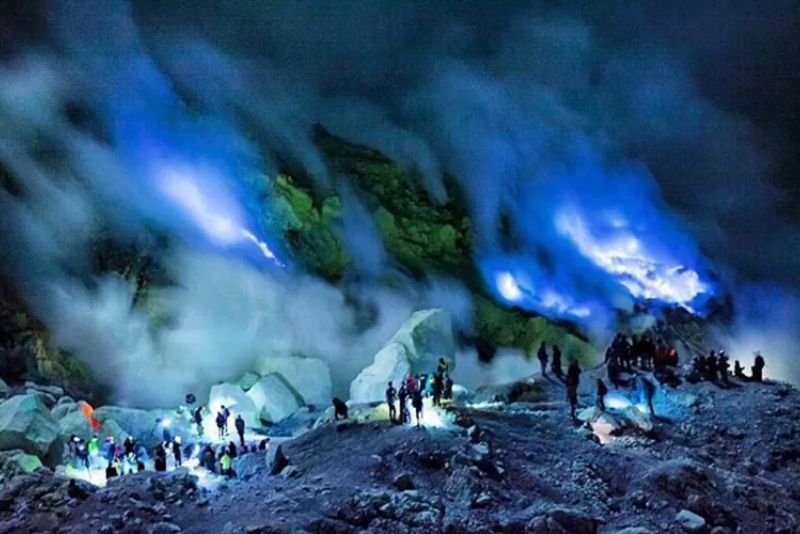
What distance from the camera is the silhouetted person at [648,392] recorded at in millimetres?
26400

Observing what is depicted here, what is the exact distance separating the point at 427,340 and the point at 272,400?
1064 centimetres

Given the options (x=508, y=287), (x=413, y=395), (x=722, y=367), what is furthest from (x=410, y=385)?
(x=508, y=287)

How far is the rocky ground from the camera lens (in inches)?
671

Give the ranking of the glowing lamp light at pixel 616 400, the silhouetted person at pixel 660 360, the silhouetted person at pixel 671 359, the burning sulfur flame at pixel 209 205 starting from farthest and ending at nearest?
the burning sulfur flame at pixel 209 205, the silhouetted person at pixel 671 359, the silhouetted person at pixel 660 360, the glowing lamp light at pixel 616 400

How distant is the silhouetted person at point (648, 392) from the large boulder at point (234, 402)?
800 inches

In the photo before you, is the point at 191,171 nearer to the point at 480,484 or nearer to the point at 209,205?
the point at 209,205

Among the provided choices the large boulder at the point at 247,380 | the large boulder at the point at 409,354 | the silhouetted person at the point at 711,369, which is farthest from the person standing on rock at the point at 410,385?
the large boulder at the point at 247,380

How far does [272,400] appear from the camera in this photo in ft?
134

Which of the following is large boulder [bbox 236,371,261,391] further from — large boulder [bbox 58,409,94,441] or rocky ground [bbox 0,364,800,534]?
rocky ground [bbox 0,364,800,534]

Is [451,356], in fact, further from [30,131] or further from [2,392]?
[30,131]

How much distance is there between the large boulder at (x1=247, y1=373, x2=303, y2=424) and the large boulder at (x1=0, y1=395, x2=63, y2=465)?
43.5 feet

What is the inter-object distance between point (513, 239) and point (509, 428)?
4354cm

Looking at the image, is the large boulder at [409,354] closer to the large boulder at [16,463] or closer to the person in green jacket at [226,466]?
the person in green jacket at [226,466]

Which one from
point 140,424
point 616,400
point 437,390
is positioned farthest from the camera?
point 140,424
